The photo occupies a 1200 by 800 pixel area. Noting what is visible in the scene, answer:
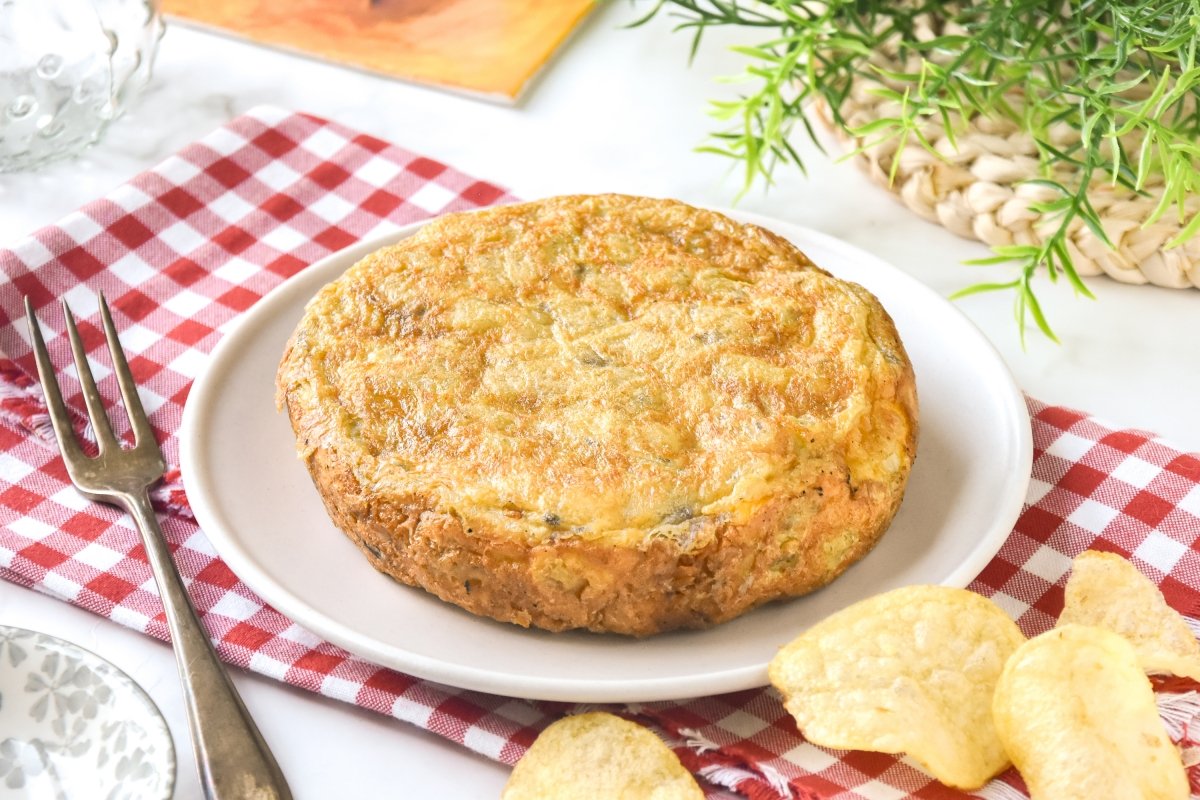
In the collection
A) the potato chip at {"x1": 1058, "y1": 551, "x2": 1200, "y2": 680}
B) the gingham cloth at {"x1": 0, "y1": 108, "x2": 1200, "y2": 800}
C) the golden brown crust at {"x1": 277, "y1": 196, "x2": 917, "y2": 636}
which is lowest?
the gingham cloth at {"x1": 0, "y1": 108, "x2": 1200, "y2": 800}

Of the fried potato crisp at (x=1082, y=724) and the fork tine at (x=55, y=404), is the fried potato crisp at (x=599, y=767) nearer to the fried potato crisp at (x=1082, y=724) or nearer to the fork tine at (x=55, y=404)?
the fried potato crisp at (x=1082, y=724)

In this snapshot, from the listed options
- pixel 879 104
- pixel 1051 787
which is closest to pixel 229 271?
pixel 879 104

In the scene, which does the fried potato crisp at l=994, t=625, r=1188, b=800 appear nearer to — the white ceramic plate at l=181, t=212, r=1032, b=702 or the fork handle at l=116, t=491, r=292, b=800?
the white ceramic plate at l=181, t=212, r=1032, b=702

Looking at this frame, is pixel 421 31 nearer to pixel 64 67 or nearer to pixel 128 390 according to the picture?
pixel 64 67

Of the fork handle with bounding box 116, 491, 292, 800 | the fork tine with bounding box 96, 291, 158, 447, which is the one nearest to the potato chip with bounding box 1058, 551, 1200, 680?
the fork handle with bounding box 116, 491, 292, 800

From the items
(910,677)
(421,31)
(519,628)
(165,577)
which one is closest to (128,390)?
(165,577)

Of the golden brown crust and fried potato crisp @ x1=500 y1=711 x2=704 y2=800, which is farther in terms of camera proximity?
the golden brown crust
